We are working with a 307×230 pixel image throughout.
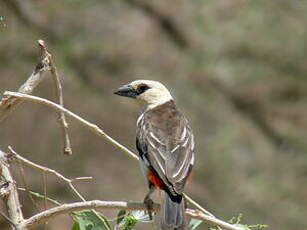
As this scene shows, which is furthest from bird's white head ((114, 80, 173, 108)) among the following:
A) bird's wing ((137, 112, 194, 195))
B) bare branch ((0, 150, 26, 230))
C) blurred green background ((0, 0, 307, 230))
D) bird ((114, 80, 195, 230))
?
blurred green background ((0, 0, 307, 230))

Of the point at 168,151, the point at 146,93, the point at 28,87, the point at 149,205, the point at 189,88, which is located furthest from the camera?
the point at 189,88

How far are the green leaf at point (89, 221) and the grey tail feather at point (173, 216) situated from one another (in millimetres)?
264

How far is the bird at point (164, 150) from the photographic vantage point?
391 cm

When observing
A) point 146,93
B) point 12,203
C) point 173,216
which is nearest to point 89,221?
point 173,216

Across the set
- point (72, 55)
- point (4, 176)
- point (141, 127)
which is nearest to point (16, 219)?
point (4, 176)

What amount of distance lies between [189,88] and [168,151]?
595cm

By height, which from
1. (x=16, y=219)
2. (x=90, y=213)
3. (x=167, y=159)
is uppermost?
(x=167, y=159)

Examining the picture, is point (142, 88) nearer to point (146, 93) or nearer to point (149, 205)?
point (146, 93)

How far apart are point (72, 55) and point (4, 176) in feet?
20.6

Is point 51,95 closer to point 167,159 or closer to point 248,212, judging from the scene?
point 248,212

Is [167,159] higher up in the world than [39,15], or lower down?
lower down

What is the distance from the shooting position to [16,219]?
335 cm

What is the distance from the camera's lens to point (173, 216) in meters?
3.82

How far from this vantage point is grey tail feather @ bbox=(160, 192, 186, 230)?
150 inches
